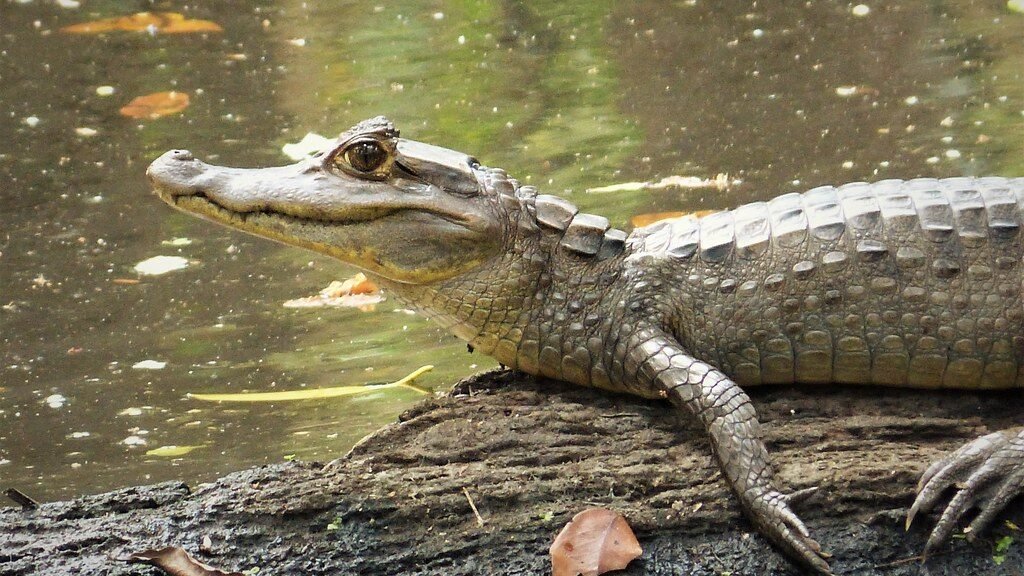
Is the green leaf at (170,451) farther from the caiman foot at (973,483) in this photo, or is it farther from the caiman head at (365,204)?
the caiman foot at (973,483)

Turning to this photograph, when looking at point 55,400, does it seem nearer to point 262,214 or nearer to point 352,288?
point 352,288

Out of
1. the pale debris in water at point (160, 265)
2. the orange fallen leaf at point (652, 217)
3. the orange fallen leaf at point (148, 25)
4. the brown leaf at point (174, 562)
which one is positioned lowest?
the brown leaf at point (174, 562)

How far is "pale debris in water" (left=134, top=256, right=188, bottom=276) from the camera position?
6371mm

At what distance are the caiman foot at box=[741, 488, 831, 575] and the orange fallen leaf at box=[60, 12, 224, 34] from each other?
8.00 metres

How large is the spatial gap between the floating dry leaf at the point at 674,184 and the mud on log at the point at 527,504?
329 centimetres

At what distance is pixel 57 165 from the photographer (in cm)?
758

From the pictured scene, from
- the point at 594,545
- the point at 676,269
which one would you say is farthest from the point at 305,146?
the point at 594,545

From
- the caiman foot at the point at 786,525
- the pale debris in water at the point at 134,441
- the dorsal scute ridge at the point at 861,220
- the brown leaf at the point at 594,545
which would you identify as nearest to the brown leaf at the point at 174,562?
the brown leaf at the point at 594,545

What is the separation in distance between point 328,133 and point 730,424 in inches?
192

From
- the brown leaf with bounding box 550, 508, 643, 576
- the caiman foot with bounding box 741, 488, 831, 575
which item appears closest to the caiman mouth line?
the brown leaf with bounding box 550, 508, 643, 576

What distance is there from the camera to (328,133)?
7480 millimetres

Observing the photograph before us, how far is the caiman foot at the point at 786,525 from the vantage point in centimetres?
296

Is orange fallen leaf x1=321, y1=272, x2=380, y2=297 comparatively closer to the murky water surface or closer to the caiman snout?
the murky water surface

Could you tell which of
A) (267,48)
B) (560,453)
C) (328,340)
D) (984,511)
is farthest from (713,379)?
(267,48)
